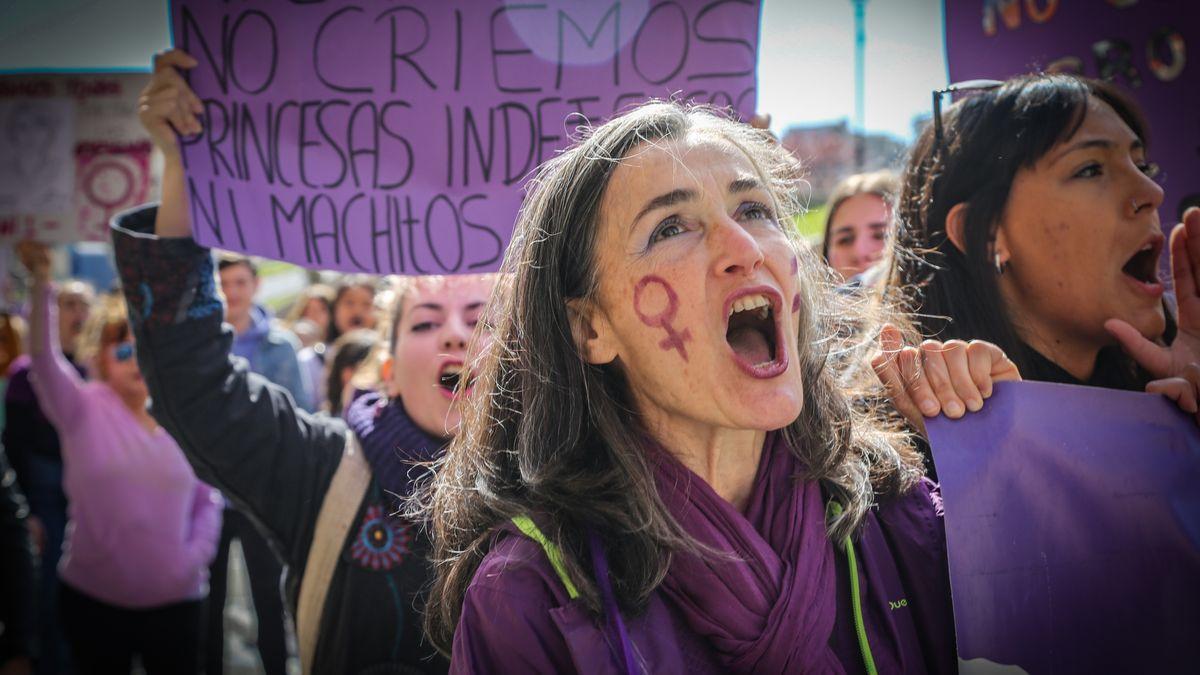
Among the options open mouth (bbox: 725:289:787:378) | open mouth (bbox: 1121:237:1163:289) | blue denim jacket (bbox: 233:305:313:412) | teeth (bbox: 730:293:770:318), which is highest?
open mouth (bbox: 1121:237:1163:289)

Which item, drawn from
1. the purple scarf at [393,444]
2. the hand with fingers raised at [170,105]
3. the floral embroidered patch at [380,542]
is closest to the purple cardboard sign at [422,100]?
the hand with fingers raised at [170,105]

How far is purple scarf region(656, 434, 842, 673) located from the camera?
134 centimetres

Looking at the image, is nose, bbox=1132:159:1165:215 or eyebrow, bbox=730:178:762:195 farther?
nose, bbox=1132:159:1165:215

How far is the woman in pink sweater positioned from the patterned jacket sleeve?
1.87 m

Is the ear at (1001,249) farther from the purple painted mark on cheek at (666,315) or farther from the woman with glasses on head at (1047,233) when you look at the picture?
the purple painted mark on cheek at (666,315)

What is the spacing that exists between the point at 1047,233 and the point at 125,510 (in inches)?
143

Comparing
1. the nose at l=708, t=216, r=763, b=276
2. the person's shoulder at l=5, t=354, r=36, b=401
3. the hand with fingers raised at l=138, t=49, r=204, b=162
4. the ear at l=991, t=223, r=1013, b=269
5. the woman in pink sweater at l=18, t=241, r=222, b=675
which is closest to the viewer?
the nose at l=708, t=216, r=763, b=276

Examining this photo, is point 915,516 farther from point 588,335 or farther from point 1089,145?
point 1089,145

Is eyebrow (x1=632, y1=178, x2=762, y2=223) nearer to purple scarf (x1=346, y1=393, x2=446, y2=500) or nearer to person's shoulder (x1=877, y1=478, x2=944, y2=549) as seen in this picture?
person's shoulder (x1=877, y1=478, x2=944, y2=549)

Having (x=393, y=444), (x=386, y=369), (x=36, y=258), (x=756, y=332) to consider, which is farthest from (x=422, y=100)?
(x=36, y=258)

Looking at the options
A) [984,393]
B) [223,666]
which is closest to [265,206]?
[984,393]

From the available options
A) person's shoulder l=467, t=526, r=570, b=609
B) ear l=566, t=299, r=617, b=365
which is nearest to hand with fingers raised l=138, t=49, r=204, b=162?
ear l=566, t=299, r=617, b=365

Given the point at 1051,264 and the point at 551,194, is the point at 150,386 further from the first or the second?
the point at 1051,264

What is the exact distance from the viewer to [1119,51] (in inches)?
108
